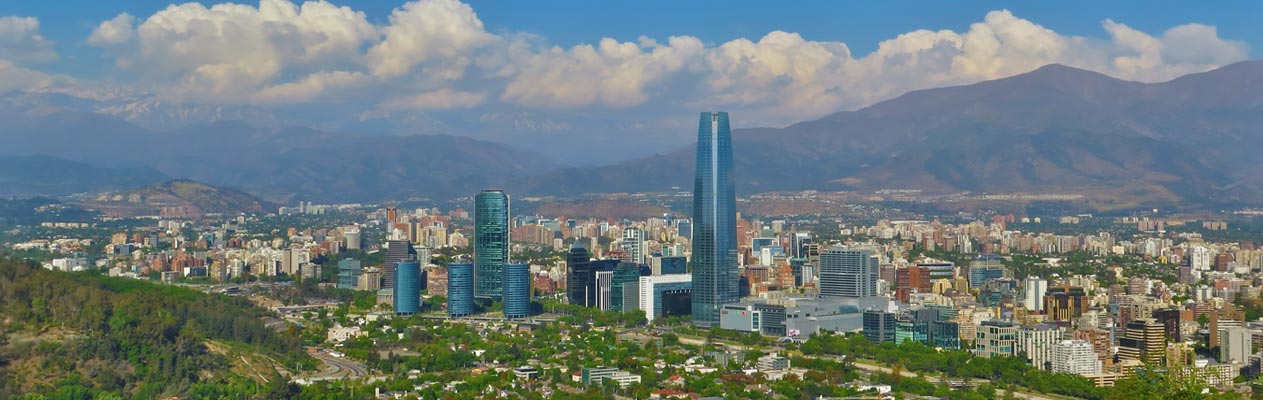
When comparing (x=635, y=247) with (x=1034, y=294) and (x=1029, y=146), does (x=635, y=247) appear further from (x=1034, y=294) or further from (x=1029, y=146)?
(x=1029, y=146)

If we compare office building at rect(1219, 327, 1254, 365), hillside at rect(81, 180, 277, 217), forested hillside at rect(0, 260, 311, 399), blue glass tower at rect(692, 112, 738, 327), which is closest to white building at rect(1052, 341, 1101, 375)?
office building at rect(1219, 327, 1254, 365)

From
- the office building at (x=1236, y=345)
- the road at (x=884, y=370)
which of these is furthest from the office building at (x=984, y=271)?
the office building at (x=1236, y=345)

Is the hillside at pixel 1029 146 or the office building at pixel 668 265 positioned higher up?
the hillside at pixel 1029 146

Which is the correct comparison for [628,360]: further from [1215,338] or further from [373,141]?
[373,141]

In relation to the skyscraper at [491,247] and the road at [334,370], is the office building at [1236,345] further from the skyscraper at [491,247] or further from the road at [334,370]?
the skyscraper at [491,247]

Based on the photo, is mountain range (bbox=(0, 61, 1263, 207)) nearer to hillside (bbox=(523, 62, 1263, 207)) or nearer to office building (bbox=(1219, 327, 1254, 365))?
hillside (bbox=(523, 62, 1263, 207))

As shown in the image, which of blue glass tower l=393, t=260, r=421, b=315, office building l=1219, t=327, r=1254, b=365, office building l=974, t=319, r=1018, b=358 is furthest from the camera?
blue glass tower l=393, t=260, r=421, b=315
